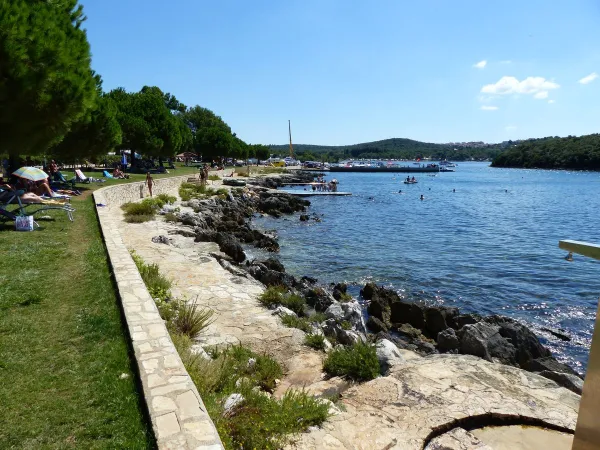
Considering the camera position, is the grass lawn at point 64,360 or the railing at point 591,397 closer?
the railing at point 591,397

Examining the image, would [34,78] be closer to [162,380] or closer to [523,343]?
[162,380]

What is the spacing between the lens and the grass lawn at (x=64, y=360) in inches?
144

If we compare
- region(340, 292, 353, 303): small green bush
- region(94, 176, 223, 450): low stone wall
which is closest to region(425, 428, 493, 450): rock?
region(94, 176, 223, 450): low stone wall

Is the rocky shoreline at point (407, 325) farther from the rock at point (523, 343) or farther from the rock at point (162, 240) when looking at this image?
the rock at point (162, 240)

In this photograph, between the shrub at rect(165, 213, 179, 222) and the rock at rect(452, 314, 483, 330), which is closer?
the rock at rect(452, 314, 483, 330)

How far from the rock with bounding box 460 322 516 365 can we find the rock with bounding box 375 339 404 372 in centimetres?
272

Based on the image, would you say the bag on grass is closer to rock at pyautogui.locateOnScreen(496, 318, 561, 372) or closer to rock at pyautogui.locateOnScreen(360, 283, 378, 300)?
rock at pyautogui.locateOnScreen(360, 283, 378, 300)

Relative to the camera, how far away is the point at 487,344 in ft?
30.5

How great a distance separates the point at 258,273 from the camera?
44.3 feet

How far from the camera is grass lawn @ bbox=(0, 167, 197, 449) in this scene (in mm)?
3648

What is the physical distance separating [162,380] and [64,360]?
1473mm

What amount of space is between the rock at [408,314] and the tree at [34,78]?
10.5 metres

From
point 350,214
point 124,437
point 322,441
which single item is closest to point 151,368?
point 124,437

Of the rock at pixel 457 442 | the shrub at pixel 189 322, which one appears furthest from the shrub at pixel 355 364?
the shrub at pixel 189 322
